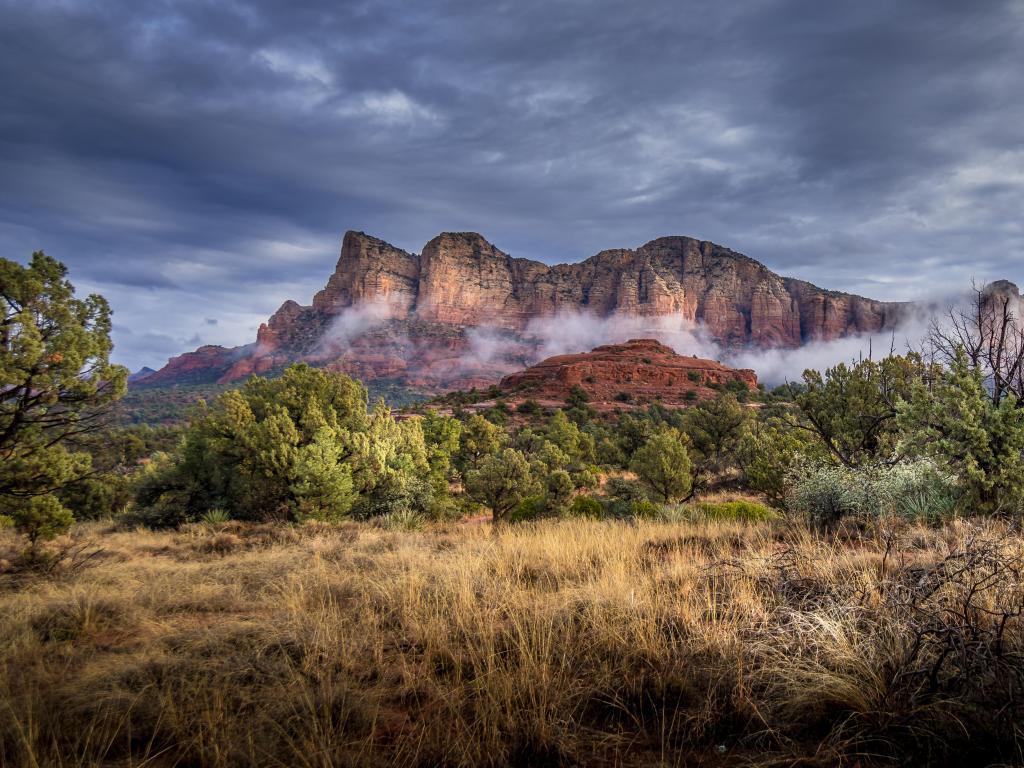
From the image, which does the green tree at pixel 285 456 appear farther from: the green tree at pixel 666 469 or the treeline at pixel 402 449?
the green tree at pixel 666 469

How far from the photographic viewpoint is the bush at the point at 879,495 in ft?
25.5

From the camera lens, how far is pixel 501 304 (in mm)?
184000

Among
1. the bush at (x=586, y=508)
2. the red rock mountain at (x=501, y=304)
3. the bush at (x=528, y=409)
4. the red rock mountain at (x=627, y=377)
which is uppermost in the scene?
the red rock mountain at (x=501, y=304)

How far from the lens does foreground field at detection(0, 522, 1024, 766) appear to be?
2.20 metres

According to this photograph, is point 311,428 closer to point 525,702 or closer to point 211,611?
point 211,611

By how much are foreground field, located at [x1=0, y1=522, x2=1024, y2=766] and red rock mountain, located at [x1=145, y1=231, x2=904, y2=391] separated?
151m

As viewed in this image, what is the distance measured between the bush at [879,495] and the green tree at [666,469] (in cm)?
997

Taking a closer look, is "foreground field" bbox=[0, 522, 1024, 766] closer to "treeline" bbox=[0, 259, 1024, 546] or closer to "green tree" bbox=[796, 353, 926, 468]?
"treeline" bbox=[0, 259, 1024, 546]

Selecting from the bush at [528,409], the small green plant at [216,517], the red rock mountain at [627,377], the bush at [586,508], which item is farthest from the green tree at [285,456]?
the red rock mountain at [627,377]

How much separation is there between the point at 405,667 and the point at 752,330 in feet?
642

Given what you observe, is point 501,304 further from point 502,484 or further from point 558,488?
point 502,484

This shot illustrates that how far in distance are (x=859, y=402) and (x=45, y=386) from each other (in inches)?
632

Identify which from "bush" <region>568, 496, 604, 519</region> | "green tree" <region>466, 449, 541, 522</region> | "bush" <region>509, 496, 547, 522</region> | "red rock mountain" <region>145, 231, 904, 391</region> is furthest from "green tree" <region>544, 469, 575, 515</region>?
"red rock mountain" <region>145, 231, 904, 391</region>

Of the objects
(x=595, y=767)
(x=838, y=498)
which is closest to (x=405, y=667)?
(x=595, y=767)
